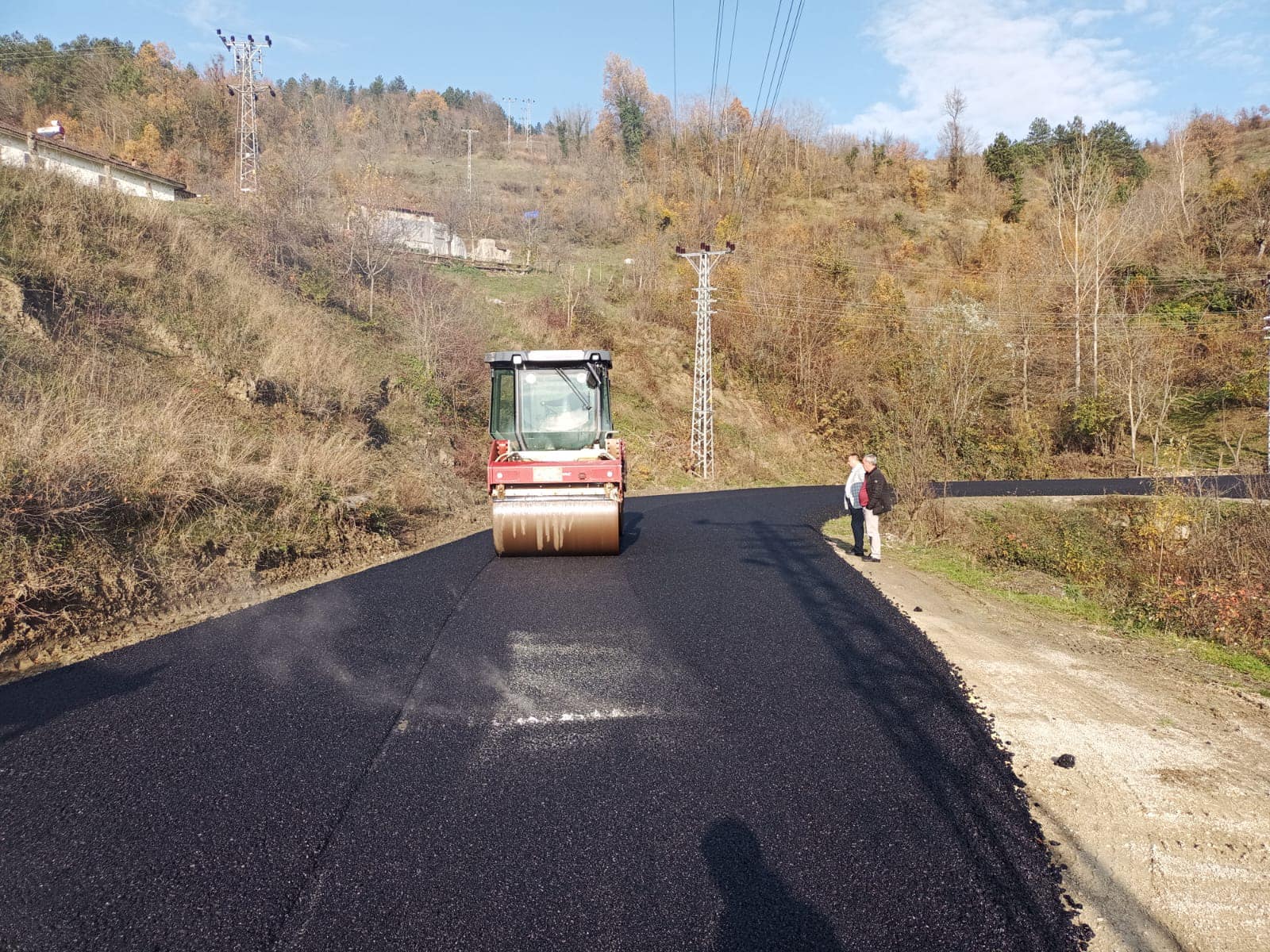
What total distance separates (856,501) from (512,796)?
26.3ft

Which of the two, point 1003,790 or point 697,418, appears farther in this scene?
point 697,418

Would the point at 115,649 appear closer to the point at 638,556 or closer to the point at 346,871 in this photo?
the point at 346,871

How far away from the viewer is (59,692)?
4938mm

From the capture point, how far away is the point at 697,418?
1174 inches

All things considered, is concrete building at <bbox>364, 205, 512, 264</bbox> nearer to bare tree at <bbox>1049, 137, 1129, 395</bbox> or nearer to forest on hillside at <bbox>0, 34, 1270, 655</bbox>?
forest on hillside at <bbox>0, 34, 1270, 655</bbox>

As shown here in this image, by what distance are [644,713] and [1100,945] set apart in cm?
265

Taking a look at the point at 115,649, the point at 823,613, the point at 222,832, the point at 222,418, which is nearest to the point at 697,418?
the point at 222,418

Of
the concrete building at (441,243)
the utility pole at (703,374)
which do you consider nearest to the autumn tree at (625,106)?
the concrete building at (441,243)

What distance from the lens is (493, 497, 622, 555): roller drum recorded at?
9.40 metres

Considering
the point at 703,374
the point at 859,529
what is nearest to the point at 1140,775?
the point at 859,529

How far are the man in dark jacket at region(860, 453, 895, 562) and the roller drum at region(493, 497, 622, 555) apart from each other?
3.54 meters

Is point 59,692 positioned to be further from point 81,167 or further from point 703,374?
point 81,167

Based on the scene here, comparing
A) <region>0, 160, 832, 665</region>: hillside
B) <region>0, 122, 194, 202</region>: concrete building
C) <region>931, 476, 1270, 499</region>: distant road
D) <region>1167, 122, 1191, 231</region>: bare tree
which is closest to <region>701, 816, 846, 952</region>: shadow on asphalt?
<region>0, 160, 832, 665</region>: hillside

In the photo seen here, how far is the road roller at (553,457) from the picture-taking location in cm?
941
